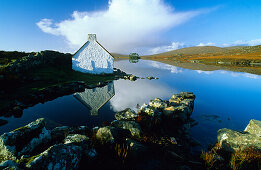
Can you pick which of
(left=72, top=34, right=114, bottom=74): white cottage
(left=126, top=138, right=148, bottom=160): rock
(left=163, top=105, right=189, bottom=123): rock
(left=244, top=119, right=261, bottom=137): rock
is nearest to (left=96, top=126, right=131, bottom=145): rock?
(left=126, top=138, right=148, bottom=160): rock

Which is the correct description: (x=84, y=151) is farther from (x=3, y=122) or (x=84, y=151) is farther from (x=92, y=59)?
(x=92, y=59)

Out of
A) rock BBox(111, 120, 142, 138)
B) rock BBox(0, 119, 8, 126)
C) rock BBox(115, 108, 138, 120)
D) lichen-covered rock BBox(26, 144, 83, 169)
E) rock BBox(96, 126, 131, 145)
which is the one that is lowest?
rock BBox(0, 119, 8, 126)

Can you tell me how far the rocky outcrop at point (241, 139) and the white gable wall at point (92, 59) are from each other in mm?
29948

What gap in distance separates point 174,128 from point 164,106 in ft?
8.32

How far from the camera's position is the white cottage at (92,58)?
31.9 meters

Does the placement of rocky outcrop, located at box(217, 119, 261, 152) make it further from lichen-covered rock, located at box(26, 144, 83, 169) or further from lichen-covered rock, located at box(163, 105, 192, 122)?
lichen-covered rock, located at box(26, 144, 83, 169)

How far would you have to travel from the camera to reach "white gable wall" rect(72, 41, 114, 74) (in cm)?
3203

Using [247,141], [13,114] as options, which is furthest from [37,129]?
[247,141]

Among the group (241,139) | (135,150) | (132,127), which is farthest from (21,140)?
(241,139)

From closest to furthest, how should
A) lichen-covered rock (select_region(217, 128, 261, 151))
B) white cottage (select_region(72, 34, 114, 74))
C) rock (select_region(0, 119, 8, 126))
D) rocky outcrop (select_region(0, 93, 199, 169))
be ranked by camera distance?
rocky outcrop (select_region(0, 93, 199, 169)) < lichen-covered rock (select_region(217, 128, 261, 151)) < rock (select_region(0, 119, 8, 126)) < white cottage (select_region(72, 34, 114, 74))

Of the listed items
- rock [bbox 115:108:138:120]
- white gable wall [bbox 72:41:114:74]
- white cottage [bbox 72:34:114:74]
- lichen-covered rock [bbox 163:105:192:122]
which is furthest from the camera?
white gable wall [bbox 72:41:114:74]

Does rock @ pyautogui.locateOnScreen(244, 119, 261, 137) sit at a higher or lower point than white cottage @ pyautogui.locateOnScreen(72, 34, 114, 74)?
lower

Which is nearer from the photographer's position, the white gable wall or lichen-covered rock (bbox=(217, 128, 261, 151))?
lichen-covered rock (bbox=(217, 128, 261, 151))

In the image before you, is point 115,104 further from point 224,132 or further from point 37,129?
point 224,132
